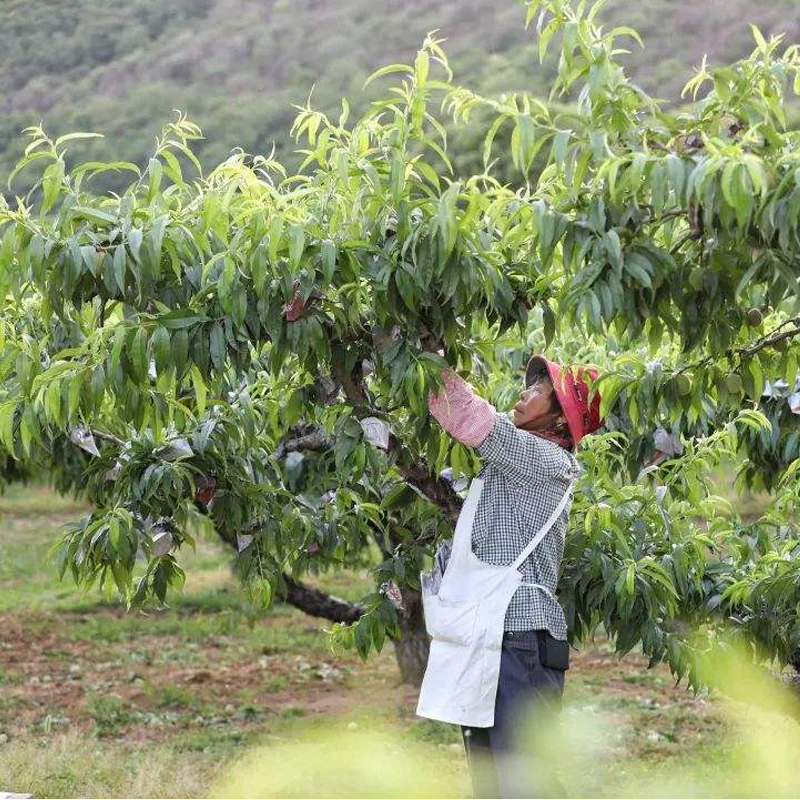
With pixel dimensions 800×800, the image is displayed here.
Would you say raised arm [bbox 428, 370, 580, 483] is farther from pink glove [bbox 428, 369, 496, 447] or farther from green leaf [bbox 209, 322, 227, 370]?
green leaf [bbox 209, 322, 227, 370]

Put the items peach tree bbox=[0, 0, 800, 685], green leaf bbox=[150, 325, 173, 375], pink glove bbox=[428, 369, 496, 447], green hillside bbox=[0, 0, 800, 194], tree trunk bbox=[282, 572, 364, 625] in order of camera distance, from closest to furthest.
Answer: peach tree bbox=[0, 0, 800, 685] → green leaf bbox=[150, 325, 173, 375] → pink glove bbox=[428, 369, 496, 447] → tree trunk bbox=[282, 572, 364, 625] → green hillside bbox=[0, 0, 800, 194]

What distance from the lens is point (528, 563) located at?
2.88 metres

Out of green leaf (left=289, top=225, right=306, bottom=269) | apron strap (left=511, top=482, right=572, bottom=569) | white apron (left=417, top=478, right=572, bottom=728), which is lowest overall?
white apron (left=417, top=478, right=572, bottom=728)

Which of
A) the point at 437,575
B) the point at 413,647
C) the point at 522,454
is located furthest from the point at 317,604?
the point at 522,454

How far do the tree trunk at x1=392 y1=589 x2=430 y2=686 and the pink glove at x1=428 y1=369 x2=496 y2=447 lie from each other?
3608 millimetres

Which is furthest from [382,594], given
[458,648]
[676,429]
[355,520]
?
[676,429]

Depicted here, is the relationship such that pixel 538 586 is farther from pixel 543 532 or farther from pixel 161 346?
A: pixel 161 346

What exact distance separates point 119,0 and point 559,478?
24.8m

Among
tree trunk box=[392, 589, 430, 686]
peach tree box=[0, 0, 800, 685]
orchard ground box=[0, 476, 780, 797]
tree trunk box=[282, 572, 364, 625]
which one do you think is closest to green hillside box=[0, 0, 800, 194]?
orchard ground box=[0, 476, 780, 797]

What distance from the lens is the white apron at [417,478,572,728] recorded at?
2.78 metres

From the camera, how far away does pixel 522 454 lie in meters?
2.80

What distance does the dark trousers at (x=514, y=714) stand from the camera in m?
2.74

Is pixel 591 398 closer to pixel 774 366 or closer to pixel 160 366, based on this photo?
pixel 774 366

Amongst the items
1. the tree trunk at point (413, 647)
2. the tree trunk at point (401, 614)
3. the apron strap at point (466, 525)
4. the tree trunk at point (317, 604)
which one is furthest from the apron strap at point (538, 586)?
the tree trunk at point (413, 647)
